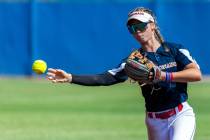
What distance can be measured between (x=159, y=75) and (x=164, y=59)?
1.18 ft

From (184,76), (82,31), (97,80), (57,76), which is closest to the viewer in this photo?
(184,76)

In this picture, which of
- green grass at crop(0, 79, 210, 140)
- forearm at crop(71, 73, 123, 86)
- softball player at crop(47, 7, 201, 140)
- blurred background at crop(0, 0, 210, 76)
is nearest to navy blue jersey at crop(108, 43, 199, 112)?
softball player at crop(47, 7, 201, 140)

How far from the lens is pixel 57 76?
23.3 ft

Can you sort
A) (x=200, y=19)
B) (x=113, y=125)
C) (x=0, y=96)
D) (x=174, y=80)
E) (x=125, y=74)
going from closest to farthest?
(x=174, y=80), (x=125, y=74), (x=113, y=125), (x=0, y=96), (x=200, y=19)

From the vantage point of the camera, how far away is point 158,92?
7.08 meters

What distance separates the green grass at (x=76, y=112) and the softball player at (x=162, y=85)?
389 cm

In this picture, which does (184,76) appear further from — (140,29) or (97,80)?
(97,80)

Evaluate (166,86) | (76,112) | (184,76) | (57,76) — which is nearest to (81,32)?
(76,112)

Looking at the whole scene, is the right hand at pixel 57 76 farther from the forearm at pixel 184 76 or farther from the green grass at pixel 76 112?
the green grass at pixel 76 112

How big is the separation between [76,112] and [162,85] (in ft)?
24.8

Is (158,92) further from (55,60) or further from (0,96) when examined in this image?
(55,60)

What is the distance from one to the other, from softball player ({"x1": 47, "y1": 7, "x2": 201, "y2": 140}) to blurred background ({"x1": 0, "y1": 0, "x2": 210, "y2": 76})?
15.1m

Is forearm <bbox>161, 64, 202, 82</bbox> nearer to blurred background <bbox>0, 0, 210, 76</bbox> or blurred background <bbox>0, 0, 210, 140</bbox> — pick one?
blurred background <bbox>0, 0, 210, 140</bbox>

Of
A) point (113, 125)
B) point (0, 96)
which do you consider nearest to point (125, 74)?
point (113, 125)
